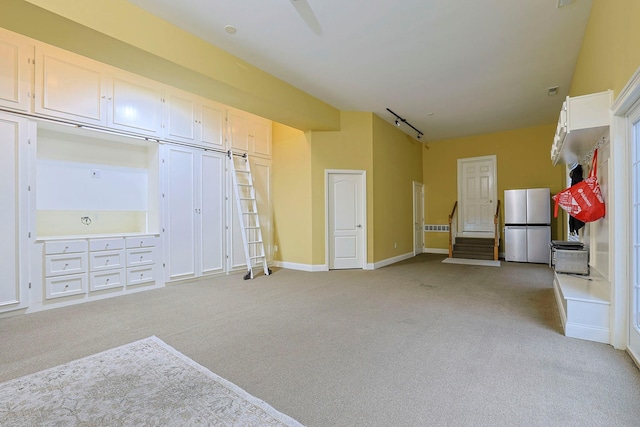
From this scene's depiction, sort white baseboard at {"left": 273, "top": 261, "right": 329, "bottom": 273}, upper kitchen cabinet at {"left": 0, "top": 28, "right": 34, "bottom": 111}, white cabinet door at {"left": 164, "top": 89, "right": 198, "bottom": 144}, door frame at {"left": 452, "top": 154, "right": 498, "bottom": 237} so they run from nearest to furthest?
upper kitchen cabinet at {"left": 0, "top": 28, "right": 34, "bottom": 111}
white cabinet door at {"left": 164, "top": 89, "right": 198, "bottom": 144}
white baseboard at {"left": 273, "top": 261, "right": 329, "bottom": 273}
door frame at {"left": 452, "top": 154, "right": 498, "bottom": 237}

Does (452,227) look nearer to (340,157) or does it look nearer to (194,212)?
(340,157)

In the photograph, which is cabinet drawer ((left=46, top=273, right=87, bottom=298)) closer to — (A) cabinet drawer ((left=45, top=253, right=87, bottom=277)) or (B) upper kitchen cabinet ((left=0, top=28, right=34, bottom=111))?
(A) cabinet drawer ((left=45, top=253, right=87, bottom=277))

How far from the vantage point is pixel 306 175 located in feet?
19.3

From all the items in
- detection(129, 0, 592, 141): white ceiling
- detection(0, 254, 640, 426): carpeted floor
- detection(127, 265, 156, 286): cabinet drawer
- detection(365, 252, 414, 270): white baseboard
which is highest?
detection(129, 0, 592, 141): white ceiling

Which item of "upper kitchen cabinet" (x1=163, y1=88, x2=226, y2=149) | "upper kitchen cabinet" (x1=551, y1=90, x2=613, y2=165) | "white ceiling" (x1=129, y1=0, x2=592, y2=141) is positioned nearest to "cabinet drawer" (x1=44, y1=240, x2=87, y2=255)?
"upper kitchen cabinet" (x1=163, y1=88, x2=226, y2=149)

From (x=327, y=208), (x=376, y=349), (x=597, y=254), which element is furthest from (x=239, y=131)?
(x=597, y=254)

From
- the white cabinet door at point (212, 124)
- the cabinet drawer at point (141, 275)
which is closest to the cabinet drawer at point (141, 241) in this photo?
the cabinet drawer at point (141, 275)

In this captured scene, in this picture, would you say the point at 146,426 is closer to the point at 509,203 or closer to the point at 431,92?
the point at 431,92

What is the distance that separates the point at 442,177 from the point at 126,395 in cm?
828

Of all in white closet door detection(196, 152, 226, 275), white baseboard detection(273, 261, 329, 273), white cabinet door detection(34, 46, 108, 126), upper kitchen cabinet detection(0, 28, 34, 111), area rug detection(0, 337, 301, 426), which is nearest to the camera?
area rug detection(0, 337, 301, 426)

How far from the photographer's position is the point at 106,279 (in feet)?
13.4

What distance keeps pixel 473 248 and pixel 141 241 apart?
7.20m

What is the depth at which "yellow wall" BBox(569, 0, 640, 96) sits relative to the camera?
6.48ft

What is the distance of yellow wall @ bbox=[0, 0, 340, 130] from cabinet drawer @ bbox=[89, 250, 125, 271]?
7.88 feet
